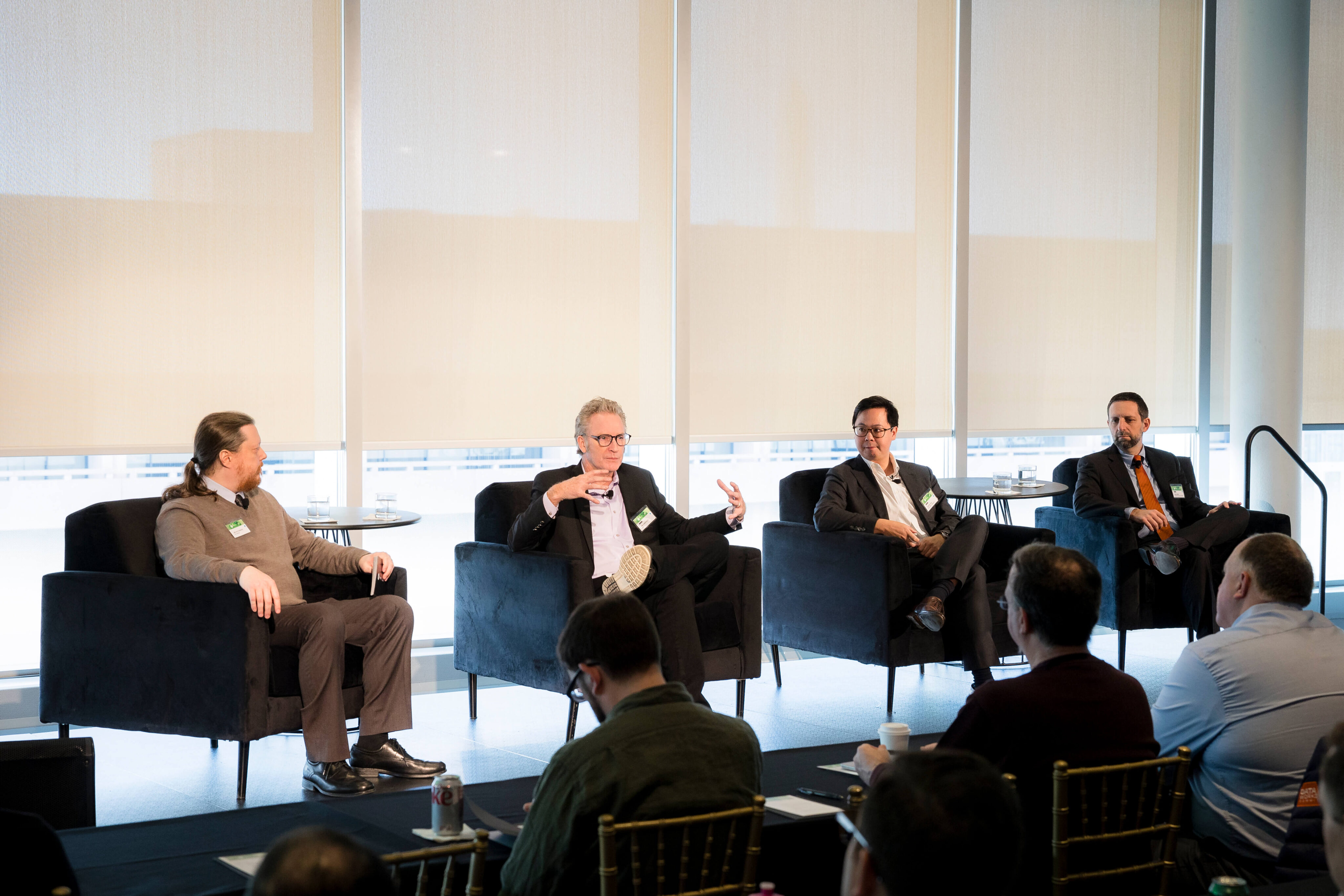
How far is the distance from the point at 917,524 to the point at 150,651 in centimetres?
299

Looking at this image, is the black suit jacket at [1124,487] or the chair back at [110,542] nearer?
the chair back at [110,542]

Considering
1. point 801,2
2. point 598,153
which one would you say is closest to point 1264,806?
point 598,153

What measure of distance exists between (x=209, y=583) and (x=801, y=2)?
4.15m

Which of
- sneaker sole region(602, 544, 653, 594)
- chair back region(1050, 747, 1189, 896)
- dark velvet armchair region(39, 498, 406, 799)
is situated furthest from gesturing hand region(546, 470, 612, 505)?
chair back region(1050, 747, 1189, 896)

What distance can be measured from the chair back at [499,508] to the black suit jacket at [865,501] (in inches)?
47.0

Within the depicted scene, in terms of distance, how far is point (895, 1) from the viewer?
6.53 metres

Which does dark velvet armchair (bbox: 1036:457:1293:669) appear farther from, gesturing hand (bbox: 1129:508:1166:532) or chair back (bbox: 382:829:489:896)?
chair back (bbox: 382:829:489:896)

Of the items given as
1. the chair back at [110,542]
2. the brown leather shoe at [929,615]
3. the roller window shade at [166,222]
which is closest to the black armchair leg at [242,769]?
the chair back at [110,542]

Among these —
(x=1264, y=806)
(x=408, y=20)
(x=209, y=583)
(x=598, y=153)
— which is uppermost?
(x=408, y=20)

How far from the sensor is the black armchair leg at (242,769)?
3795 mm

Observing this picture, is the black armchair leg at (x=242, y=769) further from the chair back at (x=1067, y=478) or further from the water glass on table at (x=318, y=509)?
the chair back at (x=1067, y=478)

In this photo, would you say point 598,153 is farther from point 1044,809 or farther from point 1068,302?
point 1044,809

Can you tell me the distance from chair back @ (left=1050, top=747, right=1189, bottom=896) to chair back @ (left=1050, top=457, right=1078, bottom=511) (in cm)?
383

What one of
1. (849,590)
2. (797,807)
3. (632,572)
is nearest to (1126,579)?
(849,590)
